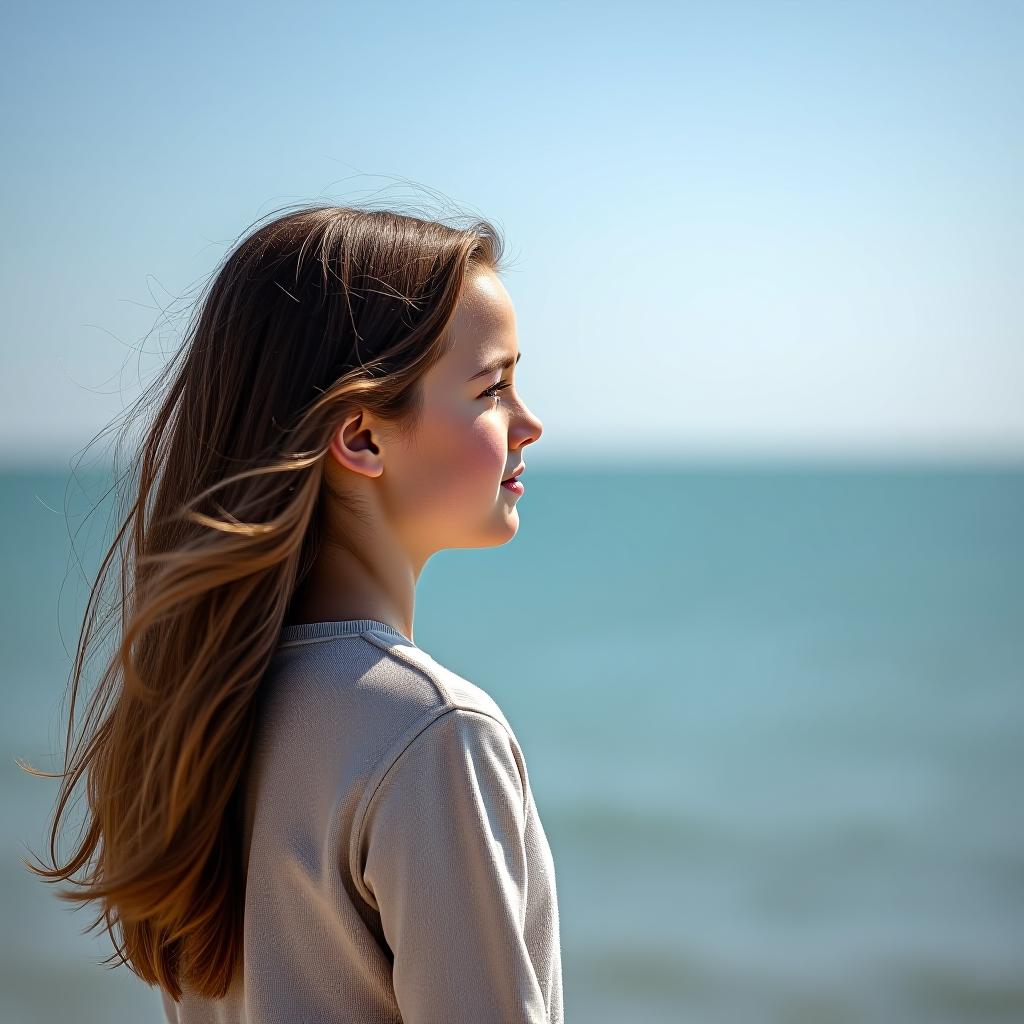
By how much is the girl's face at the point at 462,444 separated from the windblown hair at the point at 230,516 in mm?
26

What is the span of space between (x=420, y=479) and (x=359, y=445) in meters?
0.08

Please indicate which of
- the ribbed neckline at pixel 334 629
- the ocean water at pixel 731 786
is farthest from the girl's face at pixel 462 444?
the ocean water at pixel 731 786

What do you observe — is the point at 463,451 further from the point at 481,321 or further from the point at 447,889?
the point at 447,889

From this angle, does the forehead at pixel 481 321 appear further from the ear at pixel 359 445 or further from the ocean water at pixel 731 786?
the ocean water at pixel 731 786

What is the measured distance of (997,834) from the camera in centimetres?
663

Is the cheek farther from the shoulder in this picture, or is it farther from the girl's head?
the shoulder

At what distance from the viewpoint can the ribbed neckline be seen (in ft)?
3.68

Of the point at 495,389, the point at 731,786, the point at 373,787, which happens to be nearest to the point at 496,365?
the point at 495,389

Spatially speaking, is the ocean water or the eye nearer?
the eye

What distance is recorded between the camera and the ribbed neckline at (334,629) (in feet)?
3.68

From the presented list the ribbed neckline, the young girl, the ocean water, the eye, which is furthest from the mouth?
the ocean water

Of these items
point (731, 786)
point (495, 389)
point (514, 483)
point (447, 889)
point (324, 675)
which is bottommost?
point (731, 786)

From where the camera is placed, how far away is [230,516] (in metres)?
1.13

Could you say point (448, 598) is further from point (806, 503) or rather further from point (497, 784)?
point (806, 503)
